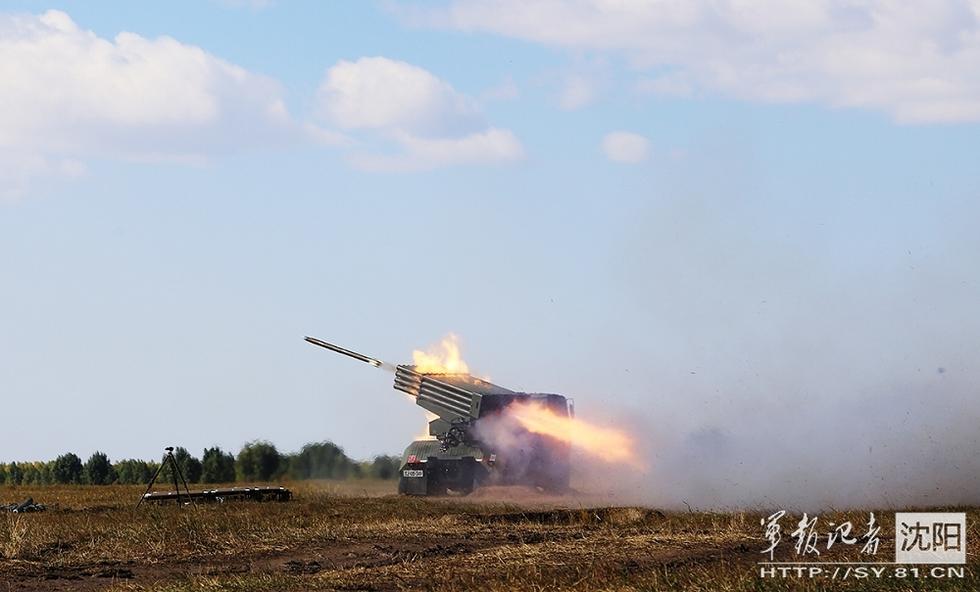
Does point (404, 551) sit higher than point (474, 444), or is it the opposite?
point (474, 444)

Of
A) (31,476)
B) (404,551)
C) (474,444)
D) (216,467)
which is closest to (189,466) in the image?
(216,467)

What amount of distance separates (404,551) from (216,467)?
49.7m

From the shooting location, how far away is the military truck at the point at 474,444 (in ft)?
145

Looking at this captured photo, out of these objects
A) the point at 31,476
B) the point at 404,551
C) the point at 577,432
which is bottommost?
the point at 404,551

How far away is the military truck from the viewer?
44.2m

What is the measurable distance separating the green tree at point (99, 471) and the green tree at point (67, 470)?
1.26 meters

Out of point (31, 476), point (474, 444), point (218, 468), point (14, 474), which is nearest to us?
point (474, 444)

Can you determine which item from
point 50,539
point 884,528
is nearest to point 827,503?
point 884,528

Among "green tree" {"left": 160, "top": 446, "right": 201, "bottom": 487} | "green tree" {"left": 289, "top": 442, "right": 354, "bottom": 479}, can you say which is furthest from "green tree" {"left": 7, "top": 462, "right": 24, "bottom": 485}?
"green tree" {"left": 289, "top": 442, "right": 354, "bottom": 479}

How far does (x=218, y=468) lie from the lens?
70938 mm

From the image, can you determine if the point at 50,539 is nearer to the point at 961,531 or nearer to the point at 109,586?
the point at 109,586

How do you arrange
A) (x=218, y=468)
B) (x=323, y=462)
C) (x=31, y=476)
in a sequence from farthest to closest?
(x=31, y=476) → (x=218, y=468) → (x=323, y=462)

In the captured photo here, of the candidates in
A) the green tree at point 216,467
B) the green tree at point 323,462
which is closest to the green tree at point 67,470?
the green tree at point 216,467

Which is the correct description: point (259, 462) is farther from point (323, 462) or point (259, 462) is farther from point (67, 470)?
point (67, 470)
